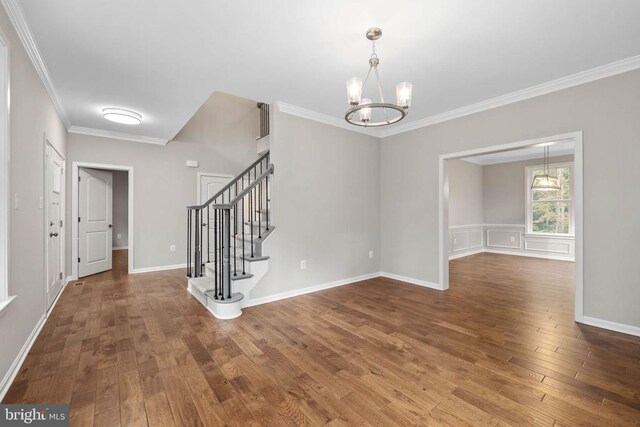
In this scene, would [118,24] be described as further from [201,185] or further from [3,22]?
[201,185]

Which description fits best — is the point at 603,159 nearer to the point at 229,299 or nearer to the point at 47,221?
the point at 229,299

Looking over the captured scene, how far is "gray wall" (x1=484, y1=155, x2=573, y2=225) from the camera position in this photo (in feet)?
24.3

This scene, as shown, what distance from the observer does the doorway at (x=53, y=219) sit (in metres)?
3.06

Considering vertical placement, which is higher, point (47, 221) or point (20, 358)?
point (47, 221)

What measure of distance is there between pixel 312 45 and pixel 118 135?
4.38m

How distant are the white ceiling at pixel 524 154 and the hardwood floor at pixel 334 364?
13.8 ft

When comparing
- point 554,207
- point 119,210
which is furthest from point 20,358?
point 554,207

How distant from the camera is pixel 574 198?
340 centimetres

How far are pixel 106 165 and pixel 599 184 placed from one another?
22.8 feet

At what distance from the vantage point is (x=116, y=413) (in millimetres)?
1604

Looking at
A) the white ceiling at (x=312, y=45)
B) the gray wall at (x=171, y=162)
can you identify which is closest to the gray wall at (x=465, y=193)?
the white ceiling at (x=312, y=45)

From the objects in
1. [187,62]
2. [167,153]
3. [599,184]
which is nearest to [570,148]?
[599,184]

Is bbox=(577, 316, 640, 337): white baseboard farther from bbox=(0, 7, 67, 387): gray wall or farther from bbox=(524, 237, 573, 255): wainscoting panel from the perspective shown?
bbox=(0, 7, 67, 387): gray wall

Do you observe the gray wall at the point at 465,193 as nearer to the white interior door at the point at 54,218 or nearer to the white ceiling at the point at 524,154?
the white ceiling at the point at 524,154
